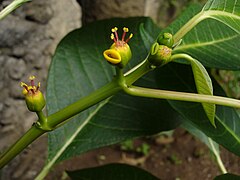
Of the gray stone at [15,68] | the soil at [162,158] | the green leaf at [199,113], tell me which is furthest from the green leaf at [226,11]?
the soil at [162,158]

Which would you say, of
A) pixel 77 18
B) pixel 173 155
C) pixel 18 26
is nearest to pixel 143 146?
pixel 173 155

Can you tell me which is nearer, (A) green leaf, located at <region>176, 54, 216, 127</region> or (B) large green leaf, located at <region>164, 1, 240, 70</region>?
(A) green leaf, located at <region>176, 54, 216, 127</region>

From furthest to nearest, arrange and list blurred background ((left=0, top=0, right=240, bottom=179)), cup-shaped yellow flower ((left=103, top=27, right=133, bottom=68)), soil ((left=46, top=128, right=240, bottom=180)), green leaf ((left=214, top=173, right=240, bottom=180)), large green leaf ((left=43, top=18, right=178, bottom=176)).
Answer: soil ((left=46, top=128, right=240, bottom=180)), blurred background ((left=0, top=0, right=240, bottom=179)), large green leaf ((left=43, top=18, right=178, bottom=176)), green leaf ((left=214, top=173, right=240, bottom=180)), cup-shaped yellow flower ((left=103, top=27, right=133, bottom=68))

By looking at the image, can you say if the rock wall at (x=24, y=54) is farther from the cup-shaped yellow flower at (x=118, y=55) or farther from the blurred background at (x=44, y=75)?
the cup-shaped yellow flower at (x=118, y=55)

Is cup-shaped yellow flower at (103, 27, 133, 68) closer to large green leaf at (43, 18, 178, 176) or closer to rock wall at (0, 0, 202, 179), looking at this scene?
large green leaf at (43, 18, 178, 176)

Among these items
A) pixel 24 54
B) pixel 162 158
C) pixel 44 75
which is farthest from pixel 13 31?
pixel 162 158

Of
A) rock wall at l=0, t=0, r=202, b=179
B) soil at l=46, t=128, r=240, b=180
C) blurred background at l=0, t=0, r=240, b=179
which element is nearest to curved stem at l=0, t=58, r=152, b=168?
blurred background at l=0, t=0, r=240, b=179
